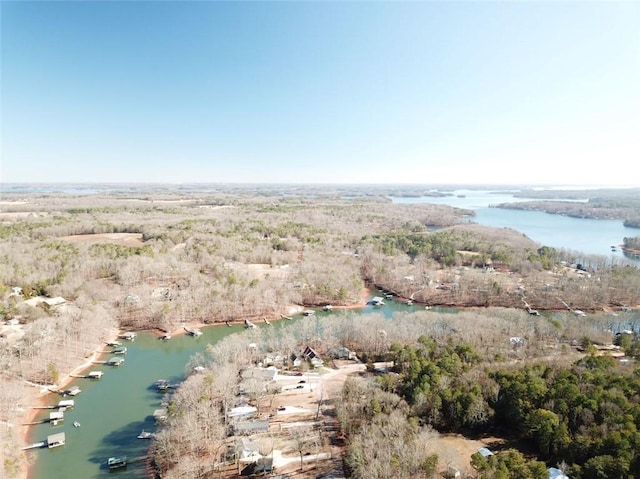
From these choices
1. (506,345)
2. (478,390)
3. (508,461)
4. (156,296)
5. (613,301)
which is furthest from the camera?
(613,301)

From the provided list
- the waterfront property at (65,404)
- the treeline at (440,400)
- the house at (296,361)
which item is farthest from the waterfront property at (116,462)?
the house at (296,361)

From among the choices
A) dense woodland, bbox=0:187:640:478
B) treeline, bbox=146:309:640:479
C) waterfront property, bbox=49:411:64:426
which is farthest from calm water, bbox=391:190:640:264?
waterfront property, bbox=49:411:64:426

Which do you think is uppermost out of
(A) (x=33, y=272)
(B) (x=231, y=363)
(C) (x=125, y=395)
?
(A) (x=33, y=272)

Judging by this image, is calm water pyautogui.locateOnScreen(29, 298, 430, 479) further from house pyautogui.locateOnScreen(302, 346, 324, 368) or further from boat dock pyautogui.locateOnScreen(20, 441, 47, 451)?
house pyautogui.locateOnScreen(302, 346, 324, 368)

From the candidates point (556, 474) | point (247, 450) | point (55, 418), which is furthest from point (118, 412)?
point (556, 474)

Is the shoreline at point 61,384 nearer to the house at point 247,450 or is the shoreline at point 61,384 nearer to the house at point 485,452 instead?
the house at point 247,450

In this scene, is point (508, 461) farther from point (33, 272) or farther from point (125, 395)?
point (33, 272)

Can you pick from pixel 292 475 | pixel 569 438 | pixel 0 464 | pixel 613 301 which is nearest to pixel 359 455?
pixel 292 475

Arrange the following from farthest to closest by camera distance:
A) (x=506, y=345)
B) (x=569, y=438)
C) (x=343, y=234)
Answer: (x=343, y=234), (x=506, y=345), (x=569, y=438)

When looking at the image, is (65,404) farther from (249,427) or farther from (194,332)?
(249,427)
